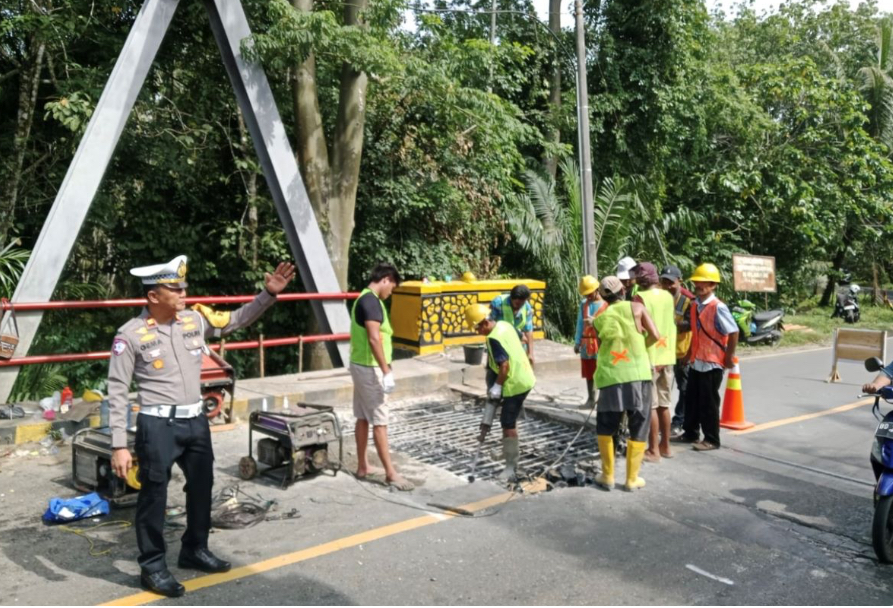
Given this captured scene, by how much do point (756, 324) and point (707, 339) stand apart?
10.4m

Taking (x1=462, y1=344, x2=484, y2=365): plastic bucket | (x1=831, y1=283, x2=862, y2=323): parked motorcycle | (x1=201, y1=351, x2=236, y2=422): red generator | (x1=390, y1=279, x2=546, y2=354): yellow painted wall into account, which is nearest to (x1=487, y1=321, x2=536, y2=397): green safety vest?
(x1=201, y1=351, x2=236, y2=422): red generator

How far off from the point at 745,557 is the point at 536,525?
1398 millimetres

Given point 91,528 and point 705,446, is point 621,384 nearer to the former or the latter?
point 705,446

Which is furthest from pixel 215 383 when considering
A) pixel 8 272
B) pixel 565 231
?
pixel 565 231

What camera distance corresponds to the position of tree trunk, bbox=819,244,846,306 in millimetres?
26525

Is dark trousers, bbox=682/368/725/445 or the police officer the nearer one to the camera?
the police officer

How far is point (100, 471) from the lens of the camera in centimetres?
589

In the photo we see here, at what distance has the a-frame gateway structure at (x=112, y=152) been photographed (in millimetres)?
8414

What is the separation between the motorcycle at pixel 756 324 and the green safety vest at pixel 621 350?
11038mm

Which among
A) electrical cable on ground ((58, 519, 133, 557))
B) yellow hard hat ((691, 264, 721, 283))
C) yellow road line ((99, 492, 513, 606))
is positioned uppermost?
yellow hard hat ((691, 264, 721, 283))

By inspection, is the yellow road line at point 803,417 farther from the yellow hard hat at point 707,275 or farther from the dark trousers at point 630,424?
the dark trousers at point 630,424

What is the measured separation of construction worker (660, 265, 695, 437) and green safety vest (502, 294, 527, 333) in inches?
57.7

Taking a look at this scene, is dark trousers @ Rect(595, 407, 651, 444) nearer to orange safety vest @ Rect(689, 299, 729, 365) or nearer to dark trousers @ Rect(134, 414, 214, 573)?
orange safety vest @ Rect(689, 299, 729, 365)

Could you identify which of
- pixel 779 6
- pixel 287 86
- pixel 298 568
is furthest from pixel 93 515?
pixel 779 6
